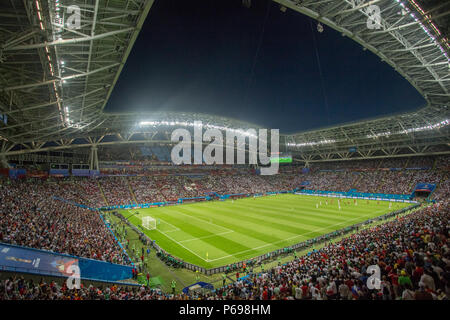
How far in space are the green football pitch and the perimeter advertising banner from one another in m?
7.73

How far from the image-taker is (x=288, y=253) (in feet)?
71.8

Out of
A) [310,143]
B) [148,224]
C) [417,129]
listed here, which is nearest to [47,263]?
[148,224]

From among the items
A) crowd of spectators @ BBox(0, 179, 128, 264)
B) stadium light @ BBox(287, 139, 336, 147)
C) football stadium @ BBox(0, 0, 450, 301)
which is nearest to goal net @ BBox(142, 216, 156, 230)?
football stadium @ BBox(0, 0, 450, 301)

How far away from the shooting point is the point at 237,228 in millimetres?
31406

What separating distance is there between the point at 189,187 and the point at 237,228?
33419mm

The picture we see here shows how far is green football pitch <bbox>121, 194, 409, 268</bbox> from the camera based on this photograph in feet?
76.2

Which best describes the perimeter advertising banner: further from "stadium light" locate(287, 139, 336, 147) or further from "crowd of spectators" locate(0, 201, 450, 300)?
"stadium light" locate(287, 139, 336, 147)

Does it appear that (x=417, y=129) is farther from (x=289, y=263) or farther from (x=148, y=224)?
(x=148, y=224)

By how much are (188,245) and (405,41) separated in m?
27.8

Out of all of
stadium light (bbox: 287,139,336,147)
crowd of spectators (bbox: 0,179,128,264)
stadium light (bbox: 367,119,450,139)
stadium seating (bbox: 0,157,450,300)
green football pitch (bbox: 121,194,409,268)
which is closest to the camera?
stadium seating (bbox: 0,157,450,300)

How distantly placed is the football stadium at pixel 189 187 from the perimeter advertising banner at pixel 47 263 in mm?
75

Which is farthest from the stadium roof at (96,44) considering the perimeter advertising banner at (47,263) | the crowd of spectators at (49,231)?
the perimeter advertising banner at (47,263)

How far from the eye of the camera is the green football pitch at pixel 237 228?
23.2 m

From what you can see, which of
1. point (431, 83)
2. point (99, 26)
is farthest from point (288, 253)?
point (431, 83)
